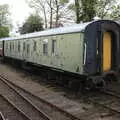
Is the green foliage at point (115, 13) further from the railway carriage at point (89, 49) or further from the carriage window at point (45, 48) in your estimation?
the railway carriage at point (89, 49)

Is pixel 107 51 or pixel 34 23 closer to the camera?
pixel 107 51

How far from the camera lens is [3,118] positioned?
8.64 metres

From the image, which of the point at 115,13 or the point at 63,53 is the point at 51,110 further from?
the point at 115,13

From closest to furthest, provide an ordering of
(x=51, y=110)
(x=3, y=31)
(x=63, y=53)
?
(x=51, y=110)
(x=63, y=53)
(x=3, y=31)

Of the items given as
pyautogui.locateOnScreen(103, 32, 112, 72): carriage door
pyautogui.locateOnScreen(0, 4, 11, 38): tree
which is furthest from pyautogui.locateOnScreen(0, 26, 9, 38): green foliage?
pyautogui.locateOnScreen(103, 32, 112, 72): carriage door

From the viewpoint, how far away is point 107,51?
1217 centimetres

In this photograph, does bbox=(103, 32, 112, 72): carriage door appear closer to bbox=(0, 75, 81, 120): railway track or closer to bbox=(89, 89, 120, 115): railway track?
bbox=(89, 89, 120, 115): railway track

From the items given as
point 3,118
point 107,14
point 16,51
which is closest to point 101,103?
point 3,118

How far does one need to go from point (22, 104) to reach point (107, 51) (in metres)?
4.20

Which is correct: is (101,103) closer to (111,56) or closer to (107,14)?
(111,56)

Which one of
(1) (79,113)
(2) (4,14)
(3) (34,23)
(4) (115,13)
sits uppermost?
(2) (4,14)

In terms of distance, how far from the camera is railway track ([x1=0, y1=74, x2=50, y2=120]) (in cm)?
913

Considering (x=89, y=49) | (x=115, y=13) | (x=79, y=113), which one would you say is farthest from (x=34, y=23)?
(x=79, y=113)

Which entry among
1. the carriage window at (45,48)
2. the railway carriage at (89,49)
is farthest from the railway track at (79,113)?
the carriage window at (45,48)
